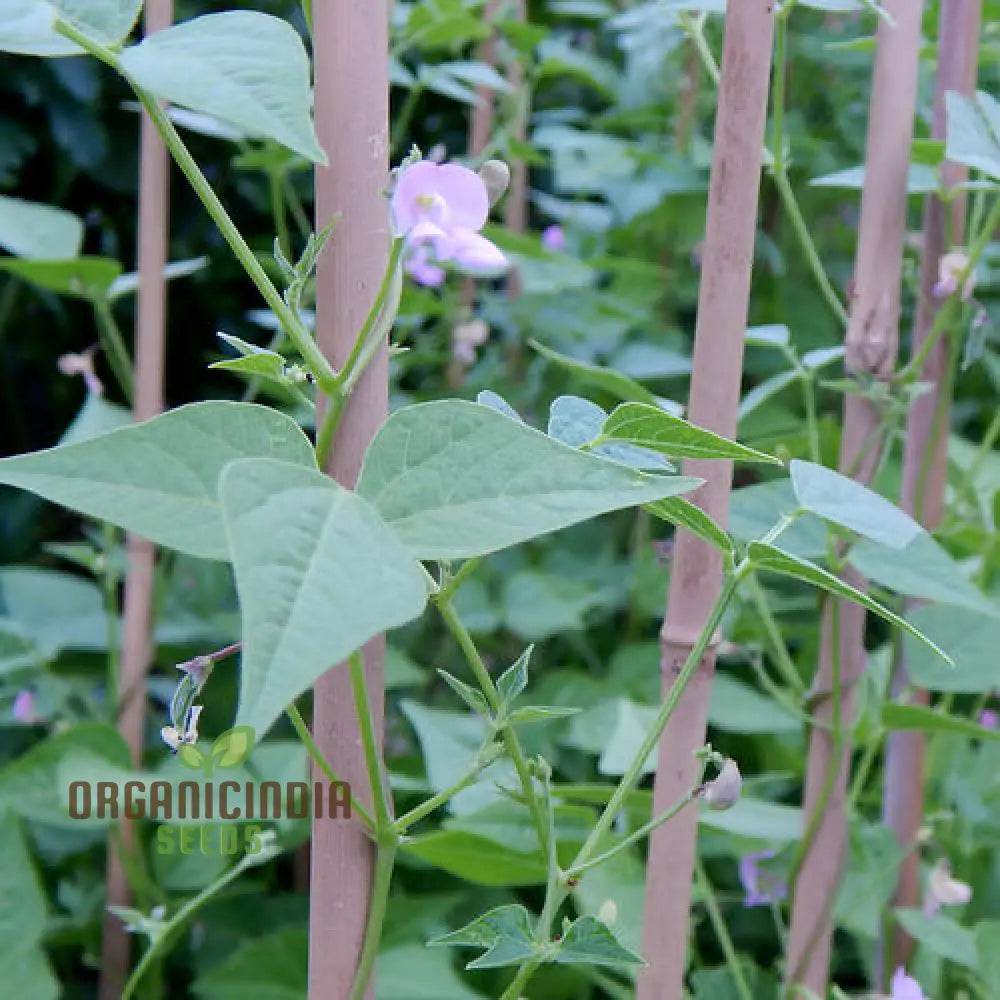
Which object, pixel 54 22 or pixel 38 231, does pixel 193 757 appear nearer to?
pixel 54 22

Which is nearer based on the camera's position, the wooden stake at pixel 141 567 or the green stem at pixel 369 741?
the green stem at pixel 369 741

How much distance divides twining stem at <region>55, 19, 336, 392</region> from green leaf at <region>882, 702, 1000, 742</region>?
1.13 feet

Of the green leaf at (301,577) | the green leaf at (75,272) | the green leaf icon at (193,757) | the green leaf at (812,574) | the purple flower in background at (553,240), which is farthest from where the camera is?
the purple flower in background at (553,240)

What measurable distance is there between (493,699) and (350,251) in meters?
0.14

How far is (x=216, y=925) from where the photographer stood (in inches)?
33.4

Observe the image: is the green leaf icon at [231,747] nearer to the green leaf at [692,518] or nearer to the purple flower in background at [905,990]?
the green leaf at [692,518]

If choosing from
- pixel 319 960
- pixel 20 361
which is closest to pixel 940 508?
pixel 319 960

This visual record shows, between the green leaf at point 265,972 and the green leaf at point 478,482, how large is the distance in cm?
53

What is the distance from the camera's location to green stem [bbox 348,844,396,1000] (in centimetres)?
36

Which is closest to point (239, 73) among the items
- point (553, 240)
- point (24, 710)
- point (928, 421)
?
point (928, 421)

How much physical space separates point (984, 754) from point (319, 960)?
0.60m

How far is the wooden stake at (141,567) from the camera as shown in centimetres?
81

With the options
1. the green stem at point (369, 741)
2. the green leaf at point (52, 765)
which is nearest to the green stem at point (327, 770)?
the green stem at point (369, 741)

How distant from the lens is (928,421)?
67cm
